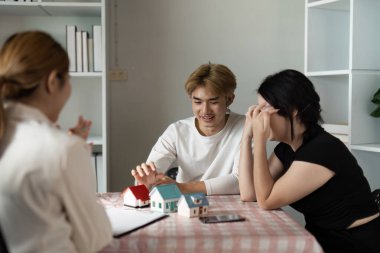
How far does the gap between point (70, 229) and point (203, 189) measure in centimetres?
86

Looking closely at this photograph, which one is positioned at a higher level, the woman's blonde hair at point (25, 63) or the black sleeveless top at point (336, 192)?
the woman's blonde hair at point (25, 63)

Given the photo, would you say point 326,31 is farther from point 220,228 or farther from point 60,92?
point 60,92

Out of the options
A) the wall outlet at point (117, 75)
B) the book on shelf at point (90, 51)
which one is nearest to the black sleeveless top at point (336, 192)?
the book on shelf at point (90, 51)

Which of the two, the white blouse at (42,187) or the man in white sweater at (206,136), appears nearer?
the white blouse at (42,187)

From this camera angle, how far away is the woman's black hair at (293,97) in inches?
65.0

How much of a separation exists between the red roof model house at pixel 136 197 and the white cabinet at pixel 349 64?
134 cm

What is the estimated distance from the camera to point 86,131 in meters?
1.34

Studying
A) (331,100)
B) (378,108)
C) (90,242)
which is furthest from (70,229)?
(331,100)

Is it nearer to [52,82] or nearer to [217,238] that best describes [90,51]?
[52,82]

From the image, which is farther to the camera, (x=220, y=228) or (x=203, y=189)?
(x=203, y=189)

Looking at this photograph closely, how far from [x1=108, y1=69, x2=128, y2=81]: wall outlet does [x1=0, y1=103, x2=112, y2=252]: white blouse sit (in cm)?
191

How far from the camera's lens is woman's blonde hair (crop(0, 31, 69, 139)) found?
1.02 metres

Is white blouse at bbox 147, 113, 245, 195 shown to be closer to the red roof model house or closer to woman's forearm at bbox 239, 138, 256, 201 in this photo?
woman's forearm at bbox 239, 138, 256, 201

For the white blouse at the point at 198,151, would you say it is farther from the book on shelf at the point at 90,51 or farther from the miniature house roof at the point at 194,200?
the book on shelf at the point at 90,51
